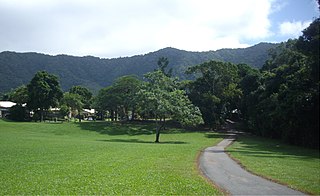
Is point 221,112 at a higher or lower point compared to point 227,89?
lower

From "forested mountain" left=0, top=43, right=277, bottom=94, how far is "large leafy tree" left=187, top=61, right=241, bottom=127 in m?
54.9

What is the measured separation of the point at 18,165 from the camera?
17359mm

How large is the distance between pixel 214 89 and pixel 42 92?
40.5 meters

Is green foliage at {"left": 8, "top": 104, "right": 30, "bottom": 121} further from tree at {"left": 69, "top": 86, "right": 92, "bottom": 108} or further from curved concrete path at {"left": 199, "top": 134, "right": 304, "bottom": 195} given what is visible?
curved concrete path at {"left": 199, "top": 134, "right": 304, "bottom": 195}

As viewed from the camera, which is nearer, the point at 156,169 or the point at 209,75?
the point at 156,169

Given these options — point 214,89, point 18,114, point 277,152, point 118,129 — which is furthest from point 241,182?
point 18,114

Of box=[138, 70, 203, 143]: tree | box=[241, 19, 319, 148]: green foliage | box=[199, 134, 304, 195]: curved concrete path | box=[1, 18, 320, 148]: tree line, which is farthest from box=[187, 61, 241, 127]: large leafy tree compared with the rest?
box=[199, 134, 304, 195]: curved concrete path

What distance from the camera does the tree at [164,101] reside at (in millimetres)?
45219

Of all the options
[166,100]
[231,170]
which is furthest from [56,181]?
[166,100]

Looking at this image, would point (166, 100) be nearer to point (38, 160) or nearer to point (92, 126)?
point (92, 126)

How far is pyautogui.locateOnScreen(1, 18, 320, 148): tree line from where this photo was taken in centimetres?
3631

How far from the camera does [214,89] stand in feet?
230

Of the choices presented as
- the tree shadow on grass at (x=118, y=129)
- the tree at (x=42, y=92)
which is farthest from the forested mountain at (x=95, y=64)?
the tree shadow on grass at (x=118, y=129)

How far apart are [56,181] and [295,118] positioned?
34.2 metres
